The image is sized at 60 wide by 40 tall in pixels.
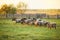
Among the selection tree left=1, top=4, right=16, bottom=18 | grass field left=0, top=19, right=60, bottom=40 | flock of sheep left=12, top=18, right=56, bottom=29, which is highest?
tree left=1, top=4, right=16, bottom=18

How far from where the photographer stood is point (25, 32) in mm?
1521

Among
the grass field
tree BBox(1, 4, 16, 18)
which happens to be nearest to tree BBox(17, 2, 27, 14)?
tree BBox(1, 4, 16, 18)

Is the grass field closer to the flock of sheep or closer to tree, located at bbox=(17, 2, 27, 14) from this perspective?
the flock of sheep

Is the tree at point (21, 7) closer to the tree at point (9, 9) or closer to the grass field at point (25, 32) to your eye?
the tree at point (9, 9)

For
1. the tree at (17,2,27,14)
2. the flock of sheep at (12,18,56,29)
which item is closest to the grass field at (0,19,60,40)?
the flock of sheep at (12,18,56,29)

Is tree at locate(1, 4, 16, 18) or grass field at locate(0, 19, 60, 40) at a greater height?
tree at locate(1, 4, 16, 18)

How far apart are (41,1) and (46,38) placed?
455 mm

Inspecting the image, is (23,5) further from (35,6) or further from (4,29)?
(4,29)

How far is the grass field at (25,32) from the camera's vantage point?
1505 millimetres

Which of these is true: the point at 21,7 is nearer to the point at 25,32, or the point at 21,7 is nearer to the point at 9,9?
the point at 9,9

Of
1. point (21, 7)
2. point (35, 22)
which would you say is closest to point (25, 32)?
point (35, 22)

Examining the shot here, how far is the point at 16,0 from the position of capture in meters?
1.57

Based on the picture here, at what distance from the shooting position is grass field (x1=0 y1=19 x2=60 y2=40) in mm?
1505

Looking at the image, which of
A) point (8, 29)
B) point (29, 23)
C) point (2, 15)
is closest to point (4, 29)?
point (8, 29)
